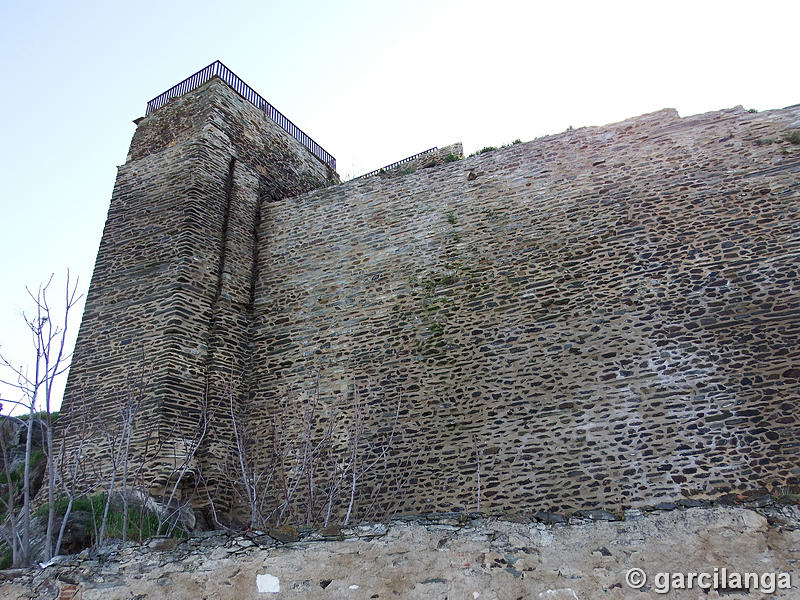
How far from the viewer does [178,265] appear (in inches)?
401

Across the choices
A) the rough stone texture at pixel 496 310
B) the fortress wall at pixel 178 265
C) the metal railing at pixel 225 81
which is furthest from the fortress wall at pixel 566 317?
the metal railing at pixel 225 81

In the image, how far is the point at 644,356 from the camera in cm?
806

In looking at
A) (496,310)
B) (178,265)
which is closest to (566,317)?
(496,310)

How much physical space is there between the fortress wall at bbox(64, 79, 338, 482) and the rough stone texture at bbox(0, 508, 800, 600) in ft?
15.3

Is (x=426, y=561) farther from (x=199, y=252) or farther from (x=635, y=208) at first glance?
(x=199, y=252)

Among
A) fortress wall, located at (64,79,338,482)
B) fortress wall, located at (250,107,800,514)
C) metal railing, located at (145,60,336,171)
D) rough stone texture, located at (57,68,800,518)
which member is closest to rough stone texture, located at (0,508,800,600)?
rough stone texture, located at (57,68,800,518)

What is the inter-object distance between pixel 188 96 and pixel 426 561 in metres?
11.5

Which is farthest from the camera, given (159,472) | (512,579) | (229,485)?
(229,485)

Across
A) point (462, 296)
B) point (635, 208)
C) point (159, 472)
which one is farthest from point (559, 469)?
point (159, 472)

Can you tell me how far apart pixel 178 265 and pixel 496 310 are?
531 cm

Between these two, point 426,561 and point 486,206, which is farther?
point 486,206

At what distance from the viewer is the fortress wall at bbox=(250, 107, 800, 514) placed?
24.5 feet

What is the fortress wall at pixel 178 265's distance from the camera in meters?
9.36

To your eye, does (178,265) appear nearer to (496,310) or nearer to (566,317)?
(496,310)
